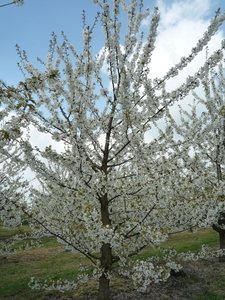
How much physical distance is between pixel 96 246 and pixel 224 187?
3.54m

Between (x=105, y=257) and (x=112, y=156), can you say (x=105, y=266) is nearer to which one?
(x=105, y=257)

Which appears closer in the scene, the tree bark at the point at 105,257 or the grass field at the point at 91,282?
the tree bark at the point at 105,257

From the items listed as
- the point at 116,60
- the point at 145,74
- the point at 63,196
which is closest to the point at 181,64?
the point at 145,74

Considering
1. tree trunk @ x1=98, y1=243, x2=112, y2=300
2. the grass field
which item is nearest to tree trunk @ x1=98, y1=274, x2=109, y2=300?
tree trunk @ x1=98, y1=243, x2=112, y2=300

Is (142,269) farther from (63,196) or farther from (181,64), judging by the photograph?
(181,64)

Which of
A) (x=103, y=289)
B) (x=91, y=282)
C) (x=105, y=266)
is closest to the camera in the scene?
(x=105, y=266)

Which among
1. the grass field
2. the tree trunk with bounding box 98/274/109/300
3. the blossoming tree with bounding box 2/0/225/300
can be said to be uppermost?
the blossoming tree with bounding box 2/0/225/300

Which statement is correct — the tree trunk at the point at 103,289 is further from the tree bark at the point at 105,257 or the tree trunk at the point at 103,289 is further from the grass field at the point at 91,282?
the grass field at the point at 91,282

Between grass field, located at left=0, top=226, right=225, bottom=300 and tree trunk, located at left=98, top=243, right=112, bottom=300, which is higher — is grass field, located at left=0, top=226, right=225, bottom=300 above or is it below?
below

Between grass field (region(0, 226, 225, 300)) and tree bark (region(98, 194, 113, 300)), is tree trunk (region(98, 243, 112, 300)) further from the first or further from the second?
grass field (region(0, 226, 225, 300))

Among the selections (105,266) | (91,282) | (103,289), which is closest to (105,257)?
(105,266)

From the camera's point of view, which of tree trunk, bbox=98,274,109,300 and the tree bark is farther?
tree trunk, bbox=98,274,109,300


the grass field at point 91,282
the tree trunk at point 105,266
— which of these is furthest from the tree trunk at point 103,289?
the grass field at point 91,282

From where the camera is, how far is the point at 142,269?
473 centimetres
